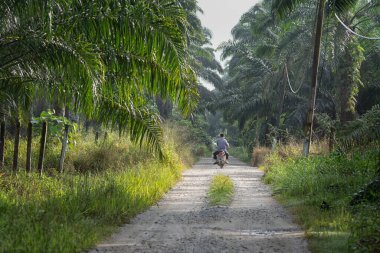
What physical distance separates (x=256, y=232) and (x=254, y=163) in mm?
20826

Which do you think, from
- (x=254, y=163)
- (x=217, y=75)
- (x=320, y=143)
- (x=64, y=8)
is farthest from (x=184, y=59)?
(x=217, y=75)

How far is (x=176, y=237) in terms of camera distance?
22.2 ft

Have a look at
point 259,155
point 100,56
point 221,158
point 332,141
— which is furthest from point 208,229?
point 259,155

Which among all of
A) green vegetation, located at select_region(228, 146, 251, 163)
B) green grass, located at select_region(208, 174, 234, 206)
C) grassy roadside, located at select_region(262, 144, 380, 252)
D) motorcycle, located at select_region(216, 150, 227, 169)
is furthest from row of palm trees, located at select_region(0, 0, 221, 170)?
green vegetation, located at select_region(228, 146, 251, 163)

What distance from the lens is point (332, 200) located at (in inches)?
372

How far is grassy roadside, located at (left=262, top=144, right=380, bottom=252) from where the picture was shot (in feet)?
19.4

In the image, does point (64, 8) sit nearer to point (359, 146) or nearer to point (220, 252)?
point (220, 252)

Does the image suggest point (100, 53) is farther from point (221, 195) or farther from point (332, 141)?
point (332, 141)

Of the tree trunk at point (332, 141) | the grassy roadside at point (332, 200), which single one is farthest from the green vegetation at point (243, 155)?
the grassy roadside at point (332, 200)

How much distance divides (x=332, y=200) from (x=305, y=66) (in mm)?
18967

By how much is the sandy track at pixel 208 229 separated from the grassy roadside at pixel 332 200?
32 centimetres

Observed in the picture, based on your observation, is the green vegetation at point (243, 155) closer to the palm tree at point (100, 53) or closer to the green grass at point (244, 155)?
the green grass at point (244, 155)

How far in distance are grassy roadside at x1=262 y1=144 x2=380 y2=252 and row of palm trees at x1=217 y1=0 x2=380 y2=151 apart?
293 cm

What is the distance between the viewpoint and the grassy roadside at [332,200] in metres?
5.92
